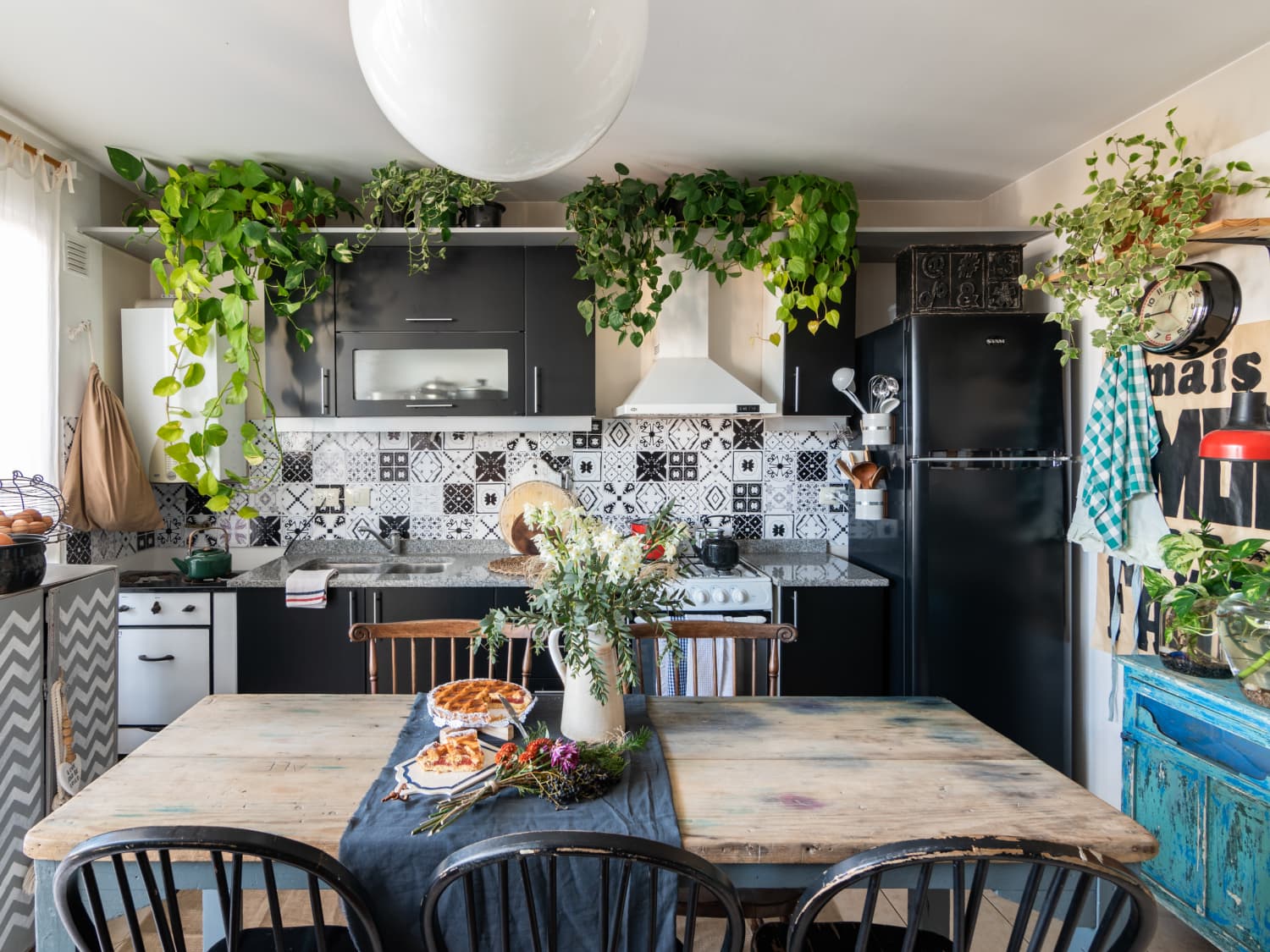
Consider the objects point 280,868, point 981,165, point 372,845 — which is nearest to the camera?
point 372,845

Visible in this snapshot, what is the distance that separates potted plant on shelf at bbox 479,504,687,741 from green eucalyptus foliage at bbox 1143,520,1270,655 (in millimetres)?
1470

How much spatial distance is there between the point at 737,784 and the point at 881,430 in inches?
78.0

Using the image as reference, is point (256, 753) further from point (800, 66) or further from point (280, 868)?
point (800, 66)

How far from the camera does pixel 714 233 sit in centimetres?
321

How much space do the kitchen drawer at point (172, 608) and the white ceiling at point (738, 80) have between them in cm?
169

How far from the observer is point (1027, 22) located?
2018 millimetres

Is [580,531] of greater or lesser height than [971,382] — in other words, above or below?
below

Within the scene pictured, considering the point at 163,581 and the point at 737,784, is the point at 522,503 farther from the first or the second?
the point at 737,784

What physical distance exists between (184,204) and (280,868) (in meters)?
2.60

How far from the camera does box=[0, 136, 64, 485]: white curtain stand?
8.70ft

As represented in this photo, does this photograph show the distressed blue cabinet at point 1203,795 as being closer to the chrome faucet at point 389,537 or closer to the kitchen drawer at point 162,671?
the chrome faucet at point 389,537

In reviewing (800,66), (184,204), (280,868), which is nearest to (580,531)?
(280,868)

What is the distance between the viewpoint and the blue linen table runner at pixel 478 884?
118 centimetres

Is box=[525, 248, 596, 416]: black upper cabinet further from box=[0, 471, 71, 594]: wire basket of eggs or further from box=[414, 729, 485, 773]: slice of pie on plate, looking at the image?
box=[414, 729, 485, 773]: slice of pie on plate
